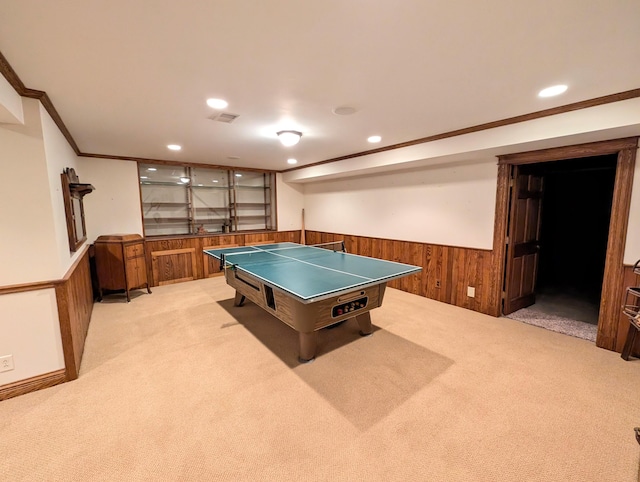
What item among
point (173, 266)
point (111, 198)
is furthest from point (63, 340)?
point (111, 198)

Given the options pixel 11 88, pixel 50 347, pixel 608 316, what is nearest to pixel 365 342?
pixel 608 316

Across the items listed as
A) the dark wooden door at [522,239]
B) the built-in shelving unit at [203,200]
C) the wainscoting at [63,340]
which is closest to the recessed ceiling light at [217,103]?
the wainscoting at [63,340]

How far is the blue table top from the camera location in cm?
221

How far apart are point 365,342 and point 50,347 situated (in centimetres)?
276

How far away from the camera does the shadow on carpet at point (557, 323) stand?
3.13 meters

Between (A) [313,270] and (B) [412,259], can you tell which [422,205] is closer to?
(B) [412,259]

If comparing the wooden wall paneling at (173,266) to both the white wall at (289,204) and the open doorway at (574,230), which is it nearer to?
the white wall at (289,204)

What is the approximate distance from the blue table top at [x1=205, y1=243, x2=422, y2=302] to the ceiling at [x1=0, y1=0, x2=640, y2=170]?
150 cm

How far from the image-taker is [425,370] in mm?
2451

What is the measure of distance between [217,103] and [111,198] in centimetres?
361

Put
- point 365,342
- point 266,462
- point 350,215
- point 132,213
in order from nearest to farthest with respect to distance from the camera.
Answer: point 266,462, point 365,342, point 132,213, point 350,215

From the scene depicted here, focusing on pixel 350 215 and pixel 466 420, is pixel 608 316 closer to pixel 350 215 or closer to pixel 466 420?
pixel 466 420

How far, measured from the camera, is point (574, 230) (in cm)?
594

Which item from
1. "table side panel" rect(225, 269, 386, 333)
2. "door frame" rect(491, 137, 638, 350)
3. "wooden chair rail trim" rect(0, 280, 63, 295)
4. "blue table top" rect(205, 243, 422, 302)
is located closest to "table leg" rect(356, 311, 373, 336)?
"table side panel" rect(225, 269, 386, 333)
